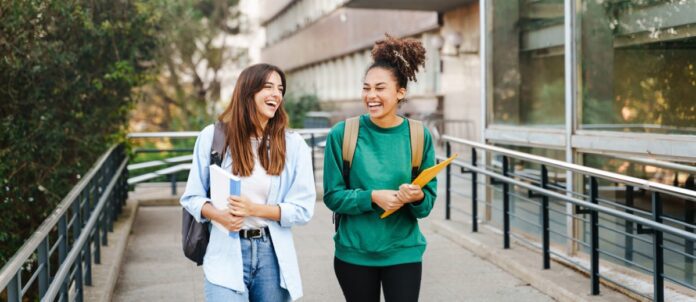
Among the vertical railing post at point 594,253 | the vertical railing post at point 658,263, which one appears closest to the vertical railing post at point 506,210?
the vertical railing post at point 594,253

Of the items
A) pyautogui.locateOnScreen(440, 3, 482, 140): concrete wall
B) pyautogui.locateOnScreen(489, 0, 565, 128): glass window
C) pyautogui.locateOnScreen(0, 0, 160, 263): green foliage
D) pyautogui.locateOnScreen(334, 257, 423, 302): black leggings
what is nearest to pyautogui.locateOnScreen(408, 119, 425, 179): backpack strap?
pyautogui.locateOnScreen(334, 257, 423, 302): black leggings

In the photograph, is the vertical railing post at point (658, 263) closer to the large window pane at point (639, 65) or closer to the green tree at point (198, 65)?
the large window pane at point (639, 65)

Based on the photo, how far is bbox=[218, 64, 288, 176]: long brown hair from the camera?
11.7 feet

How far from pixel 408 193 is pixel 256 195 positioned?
61 cm

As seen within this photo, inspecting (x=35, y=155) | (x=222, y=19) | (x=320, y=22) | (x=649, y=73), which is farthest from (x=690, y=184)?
(x=222, y=19)

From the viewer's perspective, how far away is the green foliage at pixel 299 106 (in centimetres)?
2861

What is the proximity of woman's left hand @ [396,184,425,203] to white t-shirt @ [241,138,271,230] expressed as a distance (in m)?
0.54

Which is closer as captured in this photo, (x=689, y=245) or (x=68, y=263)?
(x=68, y=263)

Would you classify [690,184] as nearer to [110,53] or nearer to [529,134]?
[529,134]

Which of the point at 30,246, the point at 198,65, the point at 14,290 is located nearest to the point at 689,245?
the point at 30,246

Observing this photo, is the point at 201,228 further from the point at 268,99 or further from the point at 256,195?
the point at 268,99

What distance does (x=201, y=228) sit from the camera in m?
3.62

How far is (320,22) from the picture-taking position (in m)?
34.2

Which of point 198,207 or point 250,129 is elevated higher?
point 250,129
